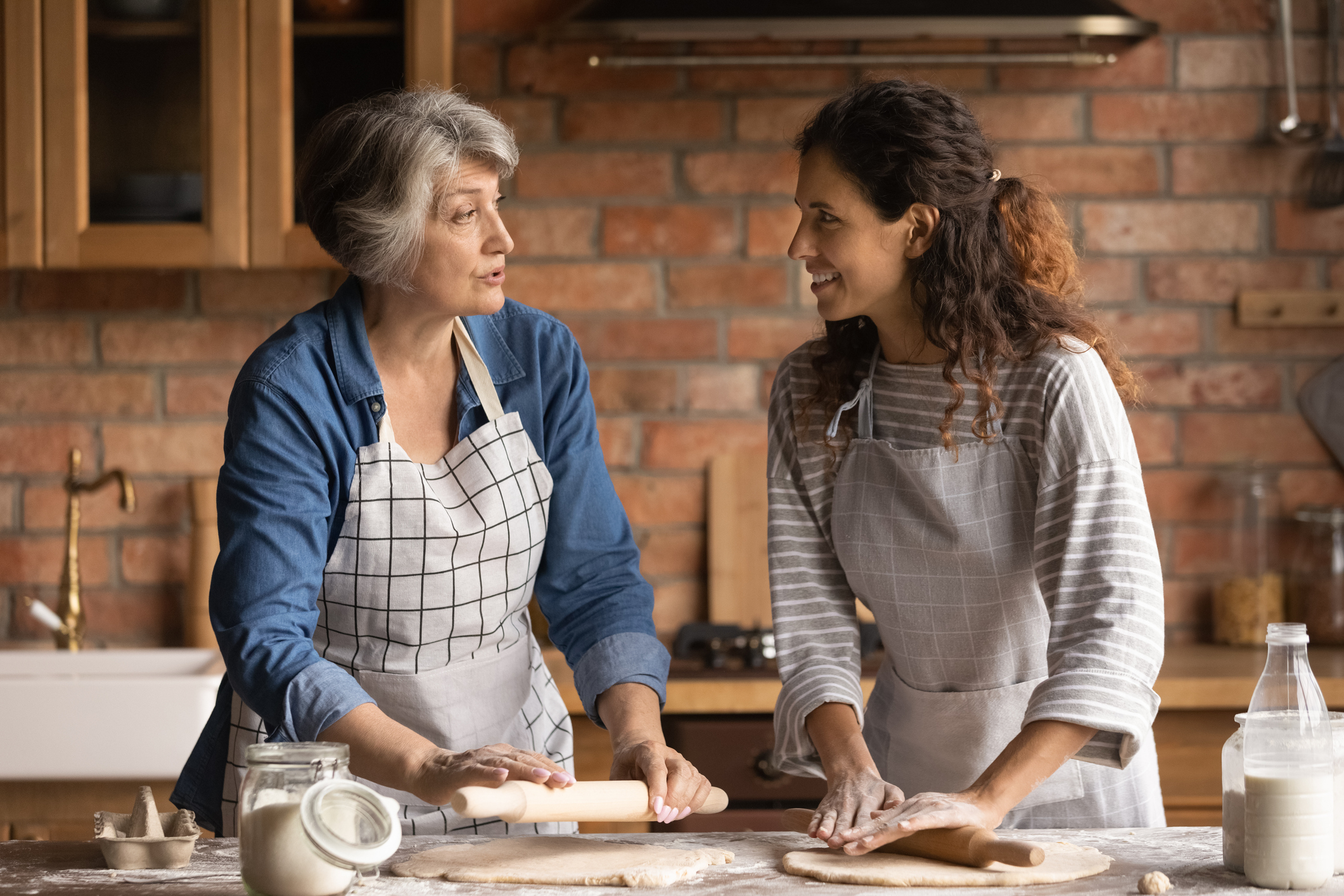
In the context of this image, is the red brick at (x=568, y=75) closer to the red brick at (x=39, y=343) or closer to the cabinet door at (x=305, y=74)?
the cabinet door at (x=305, y=74)

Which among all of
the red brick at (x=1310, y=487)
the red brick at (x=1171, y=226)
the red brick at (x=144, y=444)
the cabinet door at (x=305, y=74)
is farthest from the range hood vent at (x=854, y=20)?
the red brick at (x=144, y=444)

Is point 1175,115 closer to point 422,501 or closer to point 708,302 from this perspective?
point 708,302

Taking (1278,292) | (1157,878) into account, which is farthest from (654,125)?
(1157,878)

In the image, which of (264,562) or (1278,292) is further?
(1278,292)

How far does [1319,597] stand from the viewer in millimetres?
2162

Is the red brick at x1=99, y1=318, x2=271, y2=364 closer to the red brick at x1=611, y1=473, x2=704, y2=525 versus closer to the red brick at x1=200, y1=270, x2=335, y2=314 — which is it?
the red brick at x1=200, y1=270, x2=335, y2=314

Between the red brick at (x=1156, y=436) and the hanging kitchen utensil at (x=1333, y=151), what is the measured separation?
456mm

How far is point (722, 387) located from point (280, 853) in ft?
4.90

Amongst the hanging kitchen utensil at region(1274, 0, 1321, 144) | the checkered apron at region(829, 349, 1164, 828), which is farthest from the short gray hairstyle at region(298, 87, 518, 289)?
the hanging kitchen utensil at region(1274, 0, 1321, 144)

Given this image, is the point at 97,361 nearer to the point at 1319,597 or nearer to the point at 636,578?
the point at 636,578

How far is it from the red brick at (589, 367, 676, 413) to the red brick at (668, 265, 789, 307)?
128 mm

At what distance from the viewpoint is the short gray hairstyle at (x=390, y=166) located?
1238 mm

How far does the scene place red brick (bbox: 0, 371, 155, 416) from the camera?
229 centimetres

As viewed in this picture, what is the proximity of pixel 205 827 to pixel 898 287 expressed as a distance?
91 centimetres
